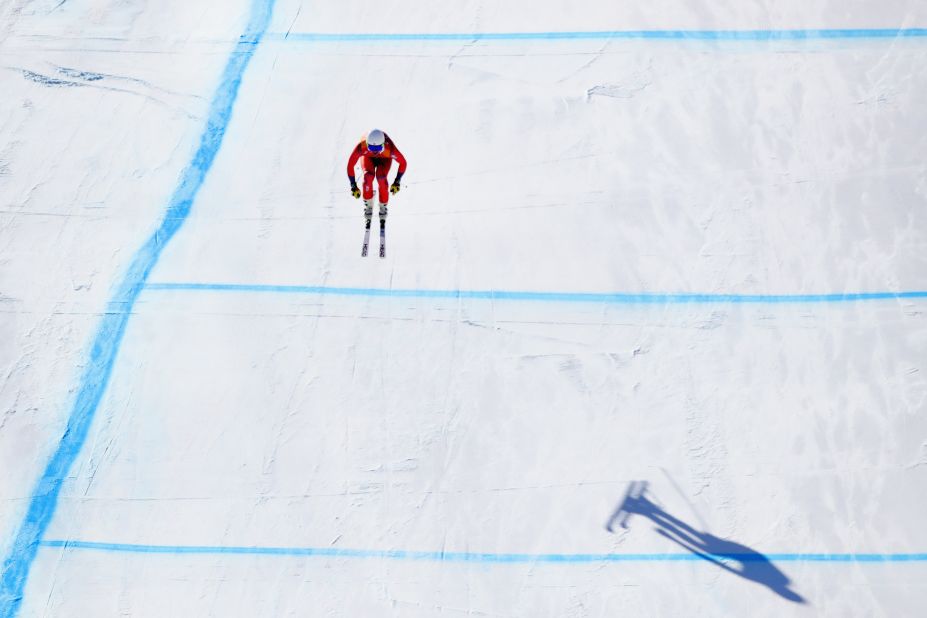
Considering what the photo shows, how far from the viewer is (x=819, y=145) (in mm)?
7262

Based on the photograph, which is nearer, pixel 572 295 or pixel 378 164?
pixel 378 164

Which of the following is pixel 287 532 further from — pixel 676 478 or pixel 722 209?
pixel 722 209

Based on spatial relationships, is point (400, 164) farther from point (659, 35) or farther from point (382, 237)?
point (659, 35)

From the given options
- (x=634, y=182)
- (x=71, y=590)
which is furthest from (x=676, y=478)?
(x=71, y=590)

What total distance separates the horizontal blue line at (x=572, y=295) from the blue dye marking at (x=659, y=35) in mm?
2806

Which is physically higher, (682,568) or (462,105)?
(462,105)

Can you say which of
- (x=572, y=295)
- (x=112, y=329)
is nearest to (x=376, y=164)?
(x=572, y=295)

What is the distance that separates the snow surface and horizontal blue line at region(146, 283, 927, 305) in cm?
4

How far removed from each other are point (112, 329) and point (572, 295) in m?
3.85

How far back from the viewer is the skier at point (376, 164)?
19.8ft

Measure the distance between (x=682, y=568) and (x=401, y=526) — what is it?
6.80 ft

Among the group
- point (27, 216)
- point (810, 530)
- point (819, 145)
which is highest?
point (819, 145)

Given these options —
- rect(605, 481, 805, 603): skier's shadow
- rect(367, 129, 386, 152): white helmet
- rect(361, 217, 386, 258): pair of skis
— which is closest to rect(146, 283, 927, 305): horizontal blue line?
rect(361, 217, 386, 258): pair of skis

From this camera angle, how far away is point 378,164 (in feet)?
20.7
